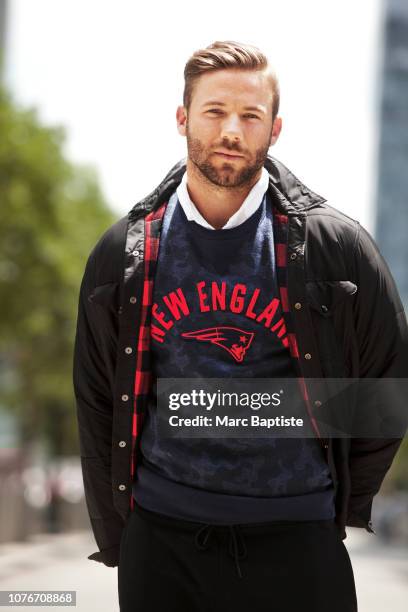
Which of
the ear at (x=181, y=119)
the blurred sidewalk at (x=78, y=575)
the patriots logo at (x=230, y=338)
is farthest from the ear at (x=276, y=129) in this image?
the blurred sidewalk at (x=78, y=575)

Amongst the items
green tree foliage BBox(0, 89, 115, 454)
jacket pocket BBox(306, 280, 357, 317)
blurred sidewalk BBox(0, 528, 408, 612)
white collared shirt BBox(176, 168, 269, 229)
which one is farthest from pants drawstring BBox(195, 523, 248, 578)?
green tree foliage BBox(0, 89, 115, 454)

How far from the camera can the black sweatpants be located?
2.74 meters

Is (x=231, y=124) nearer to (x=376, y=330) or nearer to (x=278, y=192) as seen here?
(x=278, y=192)

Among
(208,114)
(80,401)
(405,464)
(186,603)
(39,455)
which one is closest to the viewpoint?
(186,603)

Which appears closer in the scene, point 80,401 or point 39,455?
point 80,401

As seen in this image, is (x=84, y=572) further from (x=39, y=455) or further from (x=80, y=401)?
(x=39, y=455)

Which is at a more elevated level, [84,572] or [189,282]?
[189,282]

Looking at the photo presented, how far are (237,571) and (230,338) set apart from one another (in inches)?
22.2

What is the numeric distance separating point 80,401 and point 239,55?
102 cm

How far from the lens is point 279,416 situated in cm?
284

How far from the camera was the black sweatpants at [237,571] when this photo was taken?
274 cm

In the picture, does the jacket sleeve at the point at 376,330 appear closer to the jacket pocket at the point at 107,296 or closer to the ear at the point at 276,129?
the ear at the point at 276,129

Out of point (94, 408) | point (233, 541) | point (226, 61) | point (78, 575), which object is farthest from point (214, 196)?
point (78, 575)

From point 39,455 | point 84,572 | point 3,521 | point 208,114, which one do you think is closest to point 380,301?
point 208,114
